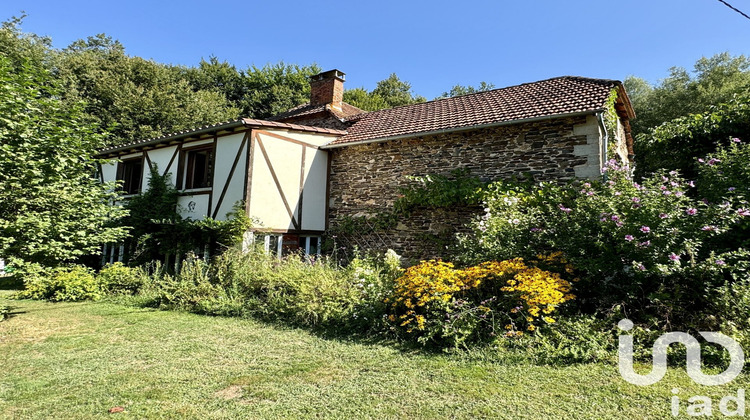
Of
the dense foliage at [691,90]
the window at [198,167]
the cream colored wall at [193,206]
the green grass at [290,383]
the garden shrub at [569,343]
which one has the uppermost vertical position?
the dense foliage at [691,90]

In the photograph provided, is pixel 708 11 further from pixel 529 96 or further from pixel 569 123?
pixel 529 96

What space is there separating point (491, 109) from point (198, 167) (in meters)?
8.00

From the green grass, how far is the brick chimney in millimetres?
11199

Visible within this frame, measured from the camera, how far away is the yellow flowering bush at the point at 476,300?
14.0 ft

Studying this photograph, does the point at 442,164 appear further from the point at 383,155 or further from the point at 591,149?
the point at 591,149

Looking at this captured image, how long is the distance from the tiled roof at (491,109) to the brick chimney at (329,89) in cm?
225

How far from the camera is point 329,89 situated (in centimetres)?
1460

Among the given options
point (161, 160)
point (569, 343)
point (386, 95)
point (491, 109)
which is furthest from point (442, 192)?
point (386, 95)

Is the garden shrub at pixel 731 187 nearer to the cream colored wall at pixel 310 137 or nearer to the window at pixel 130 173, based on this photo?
the cream colored wall at pixel 310 137

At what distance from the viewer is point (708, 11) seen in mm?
5070

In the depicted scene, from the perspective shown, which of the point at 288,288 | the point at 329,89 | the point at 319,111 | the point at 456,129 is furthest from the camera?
the point at 329,89

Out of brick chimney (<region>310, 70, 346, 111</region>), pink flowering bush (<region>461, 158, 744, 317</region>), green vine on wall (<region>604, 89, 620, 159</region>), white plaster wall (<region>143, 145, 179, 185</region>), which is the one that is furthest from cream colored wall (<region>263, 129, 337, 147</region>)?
green vine on wall (<region>604, 89, 620, 159</region>)

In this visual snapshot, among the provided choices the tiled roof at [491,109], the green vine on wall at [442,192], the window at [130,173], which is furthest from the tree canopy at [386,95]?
the green vine on wall at [442,192]

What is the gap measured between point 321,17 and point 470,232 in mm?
6277
